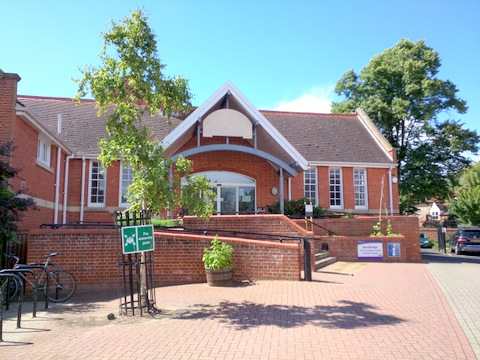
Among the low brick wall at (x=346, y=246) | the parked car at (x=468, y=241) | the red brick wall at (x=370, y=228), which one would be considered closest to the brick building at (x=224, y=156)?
the red brick wall at (x=370, y=228)

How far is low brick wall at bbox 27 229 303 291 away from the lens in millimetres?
9945

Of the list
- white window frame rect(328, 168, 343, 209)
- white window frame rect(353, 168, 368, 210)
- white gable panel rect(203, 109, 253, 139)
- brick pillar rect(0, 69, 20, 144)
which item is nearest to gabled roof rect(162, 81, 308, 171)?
white gable panel rect(203, 109, 253, 139)

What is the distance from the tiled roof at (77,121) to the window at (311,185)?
7.69 metres

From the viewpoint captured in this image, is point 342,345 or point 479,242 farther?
point 479,242

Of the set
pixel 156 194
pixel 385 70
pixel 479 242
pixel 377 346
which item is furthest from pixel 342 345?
pixel 385 70

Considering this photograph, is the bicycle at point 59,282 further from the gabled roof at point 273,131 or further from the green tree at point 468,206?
the green tree at point 468,206

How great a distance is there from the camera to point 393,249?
1620 centimetres

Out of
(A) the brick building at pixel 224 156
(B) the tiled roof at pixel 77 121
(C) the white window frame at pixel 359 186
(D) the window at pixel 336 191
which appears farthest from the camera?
(C) the white window frame at pixel 359 186

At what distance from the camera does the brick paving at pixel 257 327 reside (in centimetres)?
535

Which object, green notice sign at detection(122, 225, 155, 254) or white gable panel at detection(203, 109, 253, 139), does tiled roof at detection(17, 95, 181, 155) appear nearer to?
white gable panel at detection(203, 109, 253, 139)

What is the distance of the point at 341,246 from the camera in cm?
1589

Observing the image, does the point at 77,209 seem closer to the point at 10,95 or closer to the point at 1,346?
the point at 10,95

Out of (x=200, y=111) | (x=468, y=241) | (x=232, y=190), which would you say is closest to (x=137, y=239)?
(x=200, y=111)

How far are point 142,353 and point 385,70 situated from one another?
3020 cm
